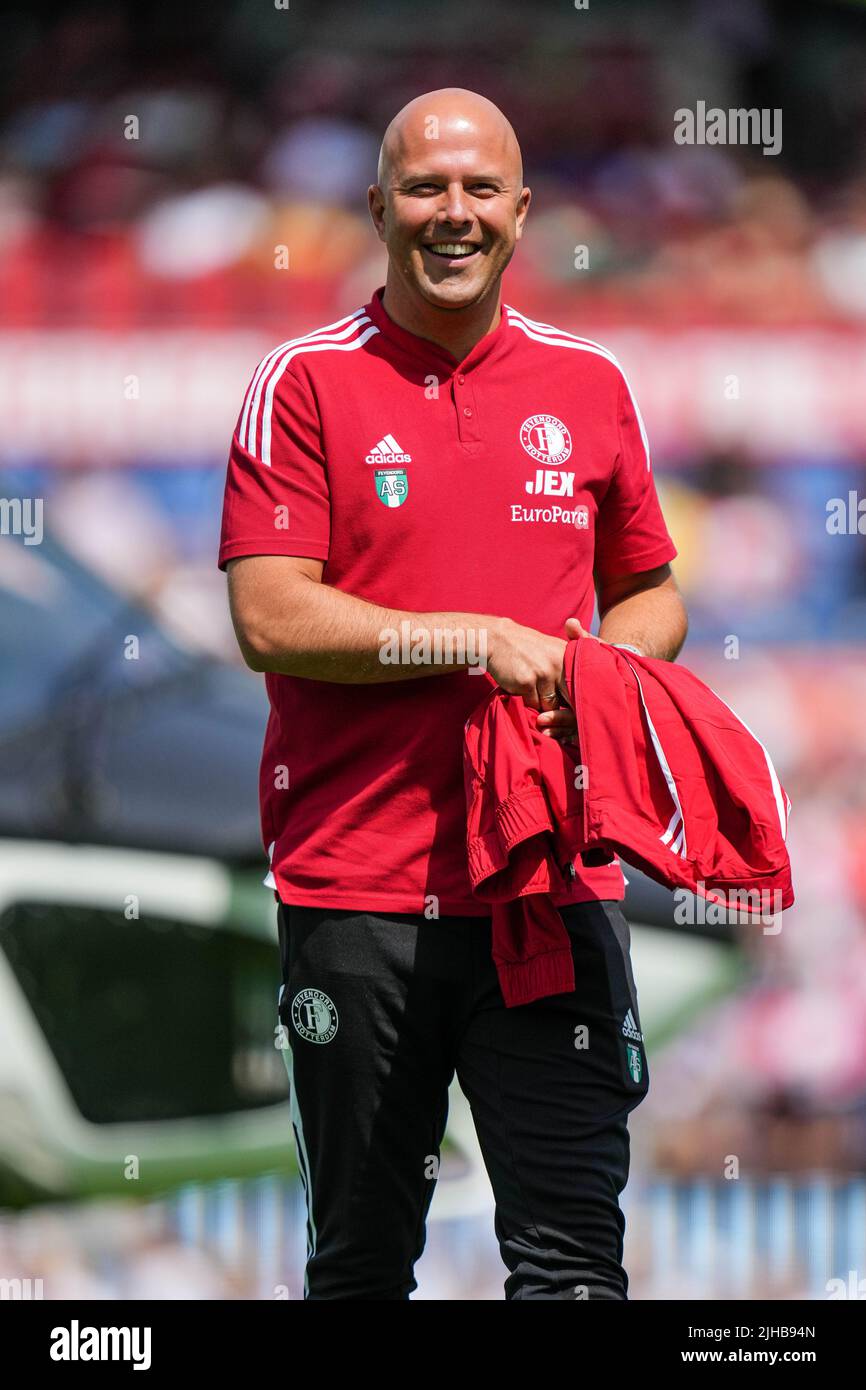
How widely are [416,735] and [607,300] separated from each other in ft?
5.21

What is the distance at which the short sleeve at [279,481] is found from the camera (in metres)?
2.32

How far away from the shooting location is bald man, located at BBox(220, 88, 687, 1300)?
2264mm

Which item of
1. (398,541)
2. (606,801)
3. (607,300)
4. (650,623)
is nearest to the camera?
(606,801)

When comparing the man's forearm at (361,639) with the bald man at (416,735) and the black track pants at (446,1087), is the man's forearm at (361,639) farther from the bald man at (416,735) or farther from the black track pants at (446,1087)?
the black track pants at (446,1087)

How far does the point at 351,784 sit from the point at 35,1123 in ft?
5.24

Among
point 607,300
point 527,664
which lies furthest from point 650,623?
point 607,300

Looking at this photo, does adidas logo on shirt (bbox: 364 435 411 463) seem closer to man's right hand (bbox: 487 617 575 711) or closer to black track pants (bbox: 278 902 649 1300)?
man's right hand (bbox: 487 617 575 711)

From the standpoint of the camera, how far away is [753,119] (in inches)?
140

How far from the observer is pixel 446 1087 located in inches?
93.7

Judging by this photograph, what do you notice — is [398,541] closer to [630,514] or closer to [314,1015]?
[630,514]

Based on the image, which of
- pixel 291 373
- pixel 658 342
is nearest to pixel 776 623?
pixel 658 342

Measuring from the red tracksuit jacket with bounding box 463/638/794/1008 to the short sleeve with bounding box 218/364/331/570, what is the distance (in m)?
0.35

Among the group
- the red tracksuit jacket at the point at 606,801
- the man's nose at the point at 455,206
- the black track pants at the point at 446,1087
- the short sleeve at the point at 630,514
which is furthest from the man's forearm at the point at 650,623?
the man's nose at the point at 455,206
